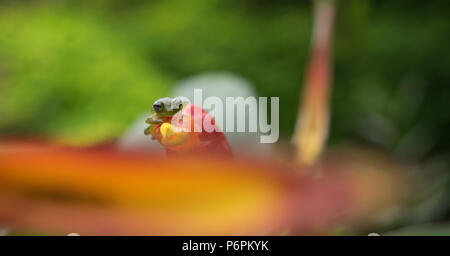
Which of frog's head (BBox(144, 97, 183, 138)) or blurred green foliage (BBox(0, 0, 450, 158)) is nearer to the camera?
frog's head (BBox(144, 97, 183, 138))

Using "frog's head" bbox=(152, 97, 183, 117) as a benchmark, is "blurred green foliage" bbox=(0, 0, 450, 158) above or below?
above

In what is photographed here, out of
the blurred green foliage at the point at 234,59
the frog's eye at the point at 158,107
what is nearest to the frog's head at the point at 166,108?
the frog's eye at the point at 158,107

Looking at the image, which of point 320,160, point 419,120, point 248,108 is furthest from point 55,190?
point 419,120

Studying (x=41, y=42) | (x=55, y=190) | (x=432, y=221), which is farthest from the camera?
(x=41, y=42)

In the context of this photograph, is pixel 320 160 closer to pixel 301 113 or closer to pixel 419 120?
pixel 301 113

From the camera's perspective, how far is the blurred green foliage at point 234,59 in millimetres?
673

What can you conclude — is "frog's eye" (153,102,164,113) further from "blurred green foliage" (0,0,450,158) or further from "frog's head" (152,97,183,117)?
"blurred green foliage" (0,0,450,158)

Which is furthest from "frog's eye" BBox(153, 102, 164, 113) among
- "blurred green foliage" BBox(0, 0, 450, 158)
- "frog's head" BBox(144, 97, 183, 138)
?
"blurred green foliage" BBox(0, 0, 450, 158)

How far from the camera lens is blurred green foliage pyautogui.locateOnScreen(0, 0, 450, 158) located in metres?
0.67

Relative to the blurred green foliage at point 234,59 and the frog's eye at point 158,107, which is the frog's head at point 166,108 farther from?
the blurred green foliage at point 234,59

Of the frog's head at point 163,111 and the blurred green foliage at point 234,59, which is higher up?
the blurred green foliage at point 234,59

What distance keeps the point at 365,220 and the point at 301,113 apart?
0.19 m

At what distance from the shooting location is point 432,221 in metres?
0.59

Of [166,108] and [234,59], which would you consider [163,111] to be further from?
[234,59]
